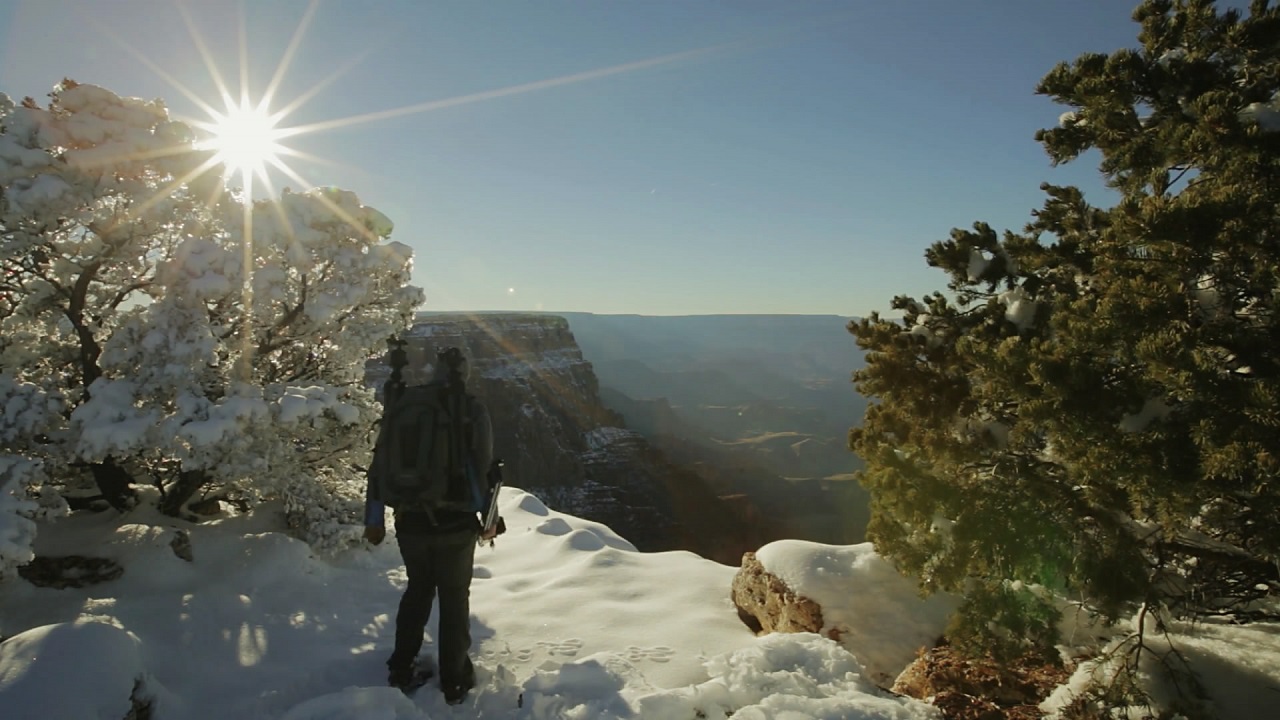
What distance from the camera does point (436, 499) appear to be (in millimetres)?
4102

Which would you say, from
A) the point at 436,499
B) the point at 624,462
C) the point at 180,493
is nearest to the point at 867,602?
the point at 436,499

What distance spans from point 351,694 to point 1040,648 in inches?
185

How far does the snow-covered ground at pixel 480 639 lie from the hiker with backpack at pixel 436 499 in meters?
0.34

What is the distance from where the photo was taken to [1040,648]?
13.9 feet

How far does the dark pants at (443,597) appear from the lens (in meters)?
4.19

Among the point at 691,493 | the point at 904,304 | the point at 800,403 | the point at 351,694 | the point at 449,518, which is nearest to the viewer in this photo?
the point at 351,694

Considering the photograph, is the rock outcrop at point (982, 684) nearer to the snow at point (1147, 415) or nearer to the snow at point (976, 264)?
the snow at point (1147, 415)

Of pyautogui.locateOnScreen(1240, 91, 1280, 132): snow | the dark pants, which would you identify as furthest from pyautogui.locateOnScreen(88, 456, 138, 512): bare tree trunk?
pyautogui.locateOnScreen(1240, 91, 1280, 132): snow

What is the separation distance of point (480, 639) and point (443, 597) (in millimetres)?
1697

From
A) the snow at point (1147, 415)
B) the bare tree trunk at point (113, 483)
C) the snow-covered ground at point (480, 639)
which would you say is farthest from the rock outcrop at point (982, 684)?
the bare tree trunk at point (113, 483)

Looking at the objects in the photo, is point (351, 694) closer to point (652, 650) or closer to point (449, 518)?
point (449, 518)

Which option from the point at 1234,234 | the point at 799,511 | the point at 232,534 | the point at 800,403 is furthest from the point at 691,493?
the point at 800,403

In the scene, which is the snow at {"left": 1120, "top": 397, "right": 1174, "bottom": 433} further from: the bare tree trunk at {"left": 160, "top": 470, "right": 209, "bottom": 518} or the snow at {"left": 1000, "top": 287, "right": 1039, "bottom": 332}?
the bare tree trunk at {"left": 160, "top": 470, "right": 209, "bottom": 518}

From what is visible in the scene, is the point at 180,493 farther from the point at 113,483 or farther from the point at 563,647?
the point at 563,647
